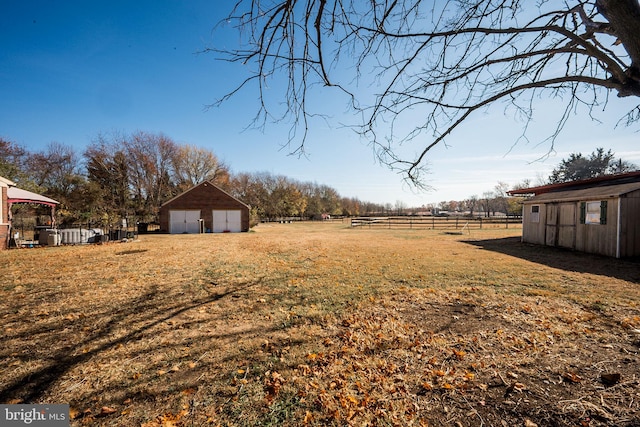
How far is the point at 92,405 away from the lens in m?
2.52

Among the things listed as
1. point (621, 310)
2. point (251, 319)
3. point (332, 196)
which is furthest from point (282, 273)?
point (332, 196)

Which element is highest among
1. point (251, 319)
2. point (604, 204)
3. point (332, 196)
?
point (332, 196)

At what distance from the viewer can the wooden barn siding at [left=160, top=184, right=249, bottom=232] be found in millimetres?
26016

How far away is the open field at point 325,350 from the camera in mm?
2441

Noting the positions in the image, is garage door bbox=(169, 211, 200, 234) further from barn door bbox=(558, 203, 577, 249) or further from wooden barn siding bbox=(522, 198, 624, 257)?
A: barn door bbox=(558, 203, 577, 249)

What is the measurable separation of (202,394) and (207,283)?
4677mm

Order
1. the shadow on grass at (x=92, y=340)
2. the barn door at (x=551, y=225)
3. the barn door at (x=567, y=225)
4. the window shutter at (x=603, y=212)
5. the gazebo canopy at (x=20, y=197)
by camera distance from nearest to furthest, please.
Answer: the shadow on grass at (x=92, y=340) → the window shutter at (x=603, y=212) → the barn door at (x=567, y=225) → the gazebo canopy at (x=20, y=197) → the barn door at (x=551, y=225)

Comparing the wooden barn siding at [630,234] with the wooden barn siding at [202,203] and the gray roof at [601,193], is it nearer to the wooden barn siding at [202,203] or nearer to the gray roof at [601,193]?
the gray roof at [601,193]

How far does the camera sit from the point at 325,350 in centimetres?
353

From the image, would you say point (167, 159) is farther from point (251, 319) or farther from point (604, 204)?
point (604, 204)

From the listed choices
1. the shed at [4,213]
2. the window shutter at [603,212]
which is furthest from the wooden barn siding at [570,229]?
the shed at [4,213]

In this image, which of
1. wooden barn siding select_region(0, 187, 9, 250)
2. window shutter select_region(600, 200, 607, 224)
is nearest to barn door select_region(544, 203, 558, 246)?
window shutter select_region(600, 200, 607, 224)

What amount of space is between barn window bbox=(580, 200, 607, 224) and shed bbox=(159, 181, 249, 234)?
2705 centimetres

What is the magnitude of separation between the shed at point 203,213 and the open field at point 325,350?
19760mm
